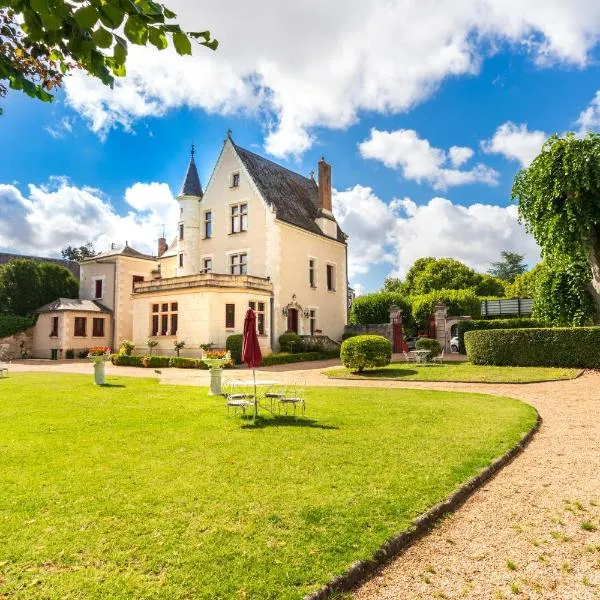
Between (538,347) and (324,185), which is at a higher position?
(324,185)

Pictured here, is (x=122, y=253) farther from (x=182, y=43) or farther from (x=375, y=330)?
(x=182, y=43)

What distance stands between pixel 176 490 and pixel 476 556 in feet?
10.4

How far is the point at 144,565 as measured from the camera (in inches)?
141

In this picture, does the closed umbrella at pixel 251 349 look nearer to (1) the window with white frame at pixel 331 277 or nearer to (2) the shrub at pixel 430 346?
(2) the shrub at pixel 430 346

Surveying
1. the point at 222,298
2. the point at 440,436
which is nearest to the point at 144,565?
the point at 440,436

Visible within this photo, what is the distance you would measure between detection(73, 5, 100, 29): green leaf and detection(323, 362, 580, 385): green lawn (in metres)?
16.1

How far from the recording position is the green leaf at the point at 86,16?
2355mm

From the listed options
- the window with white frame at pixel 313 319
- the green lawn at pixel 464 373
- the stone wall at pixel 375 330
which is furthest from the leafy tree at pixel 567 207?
the window with white frame at pixel 313 319

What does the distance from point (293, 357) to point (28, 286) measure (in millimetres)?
24515

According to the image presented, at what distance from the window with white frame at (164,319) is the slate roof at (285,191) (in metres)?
8.81

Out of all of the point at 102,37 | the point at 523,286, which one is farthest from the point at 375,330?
the point at 102,37

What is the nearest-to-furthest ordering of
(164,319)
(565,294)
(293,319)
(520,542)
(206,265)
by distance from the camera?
(520,542), (565,294), (164,319), (293,319), (206,265)

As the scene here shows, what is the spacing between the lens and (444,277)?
56250 mm

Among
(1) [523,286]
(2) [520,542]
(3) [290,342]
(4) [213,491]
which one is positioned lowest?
(2) [520,542]
